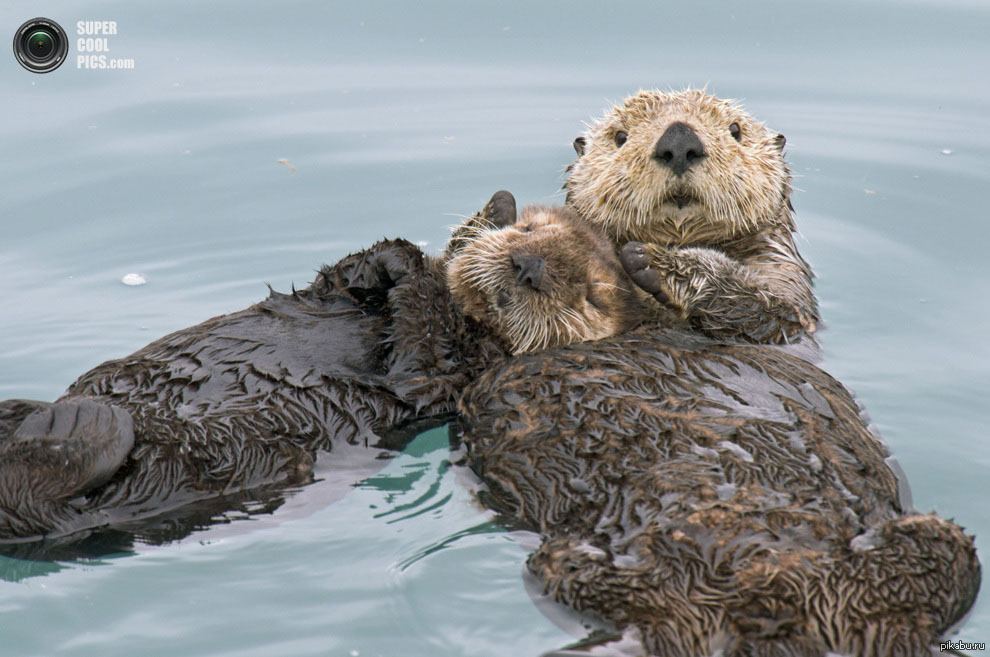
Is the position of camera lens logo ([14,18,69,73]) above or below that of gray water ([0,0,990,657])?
above

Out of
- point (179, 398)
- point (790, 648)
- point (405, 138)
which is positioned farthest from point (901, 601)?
point (405, 138)

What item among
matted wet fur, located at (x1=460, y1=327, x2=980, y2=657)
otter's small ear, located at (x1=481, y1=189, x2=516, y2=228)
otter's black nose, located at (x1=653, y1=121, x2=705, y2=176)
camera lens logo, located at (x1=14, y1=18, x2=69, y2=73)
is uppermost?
camera lens logo, located at (x1=14, y1=18, x2=69, y2=73)

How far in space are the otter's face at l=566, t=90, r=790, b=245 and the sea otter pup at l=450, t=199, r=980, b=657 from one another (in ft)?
1.31

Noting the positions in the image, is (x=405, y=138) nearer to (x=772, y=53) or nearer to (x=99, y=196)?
(x=99, y=196)

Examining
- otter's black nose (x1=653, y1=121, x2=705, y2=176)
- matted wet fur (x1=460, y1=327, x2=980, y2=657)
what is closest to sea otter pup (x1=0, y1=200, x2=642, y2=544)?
matted wet fur (x1=460, y1=327, x2=980, y2=657)

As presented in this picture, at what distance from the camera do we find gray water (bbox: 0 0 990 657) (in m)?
3.31

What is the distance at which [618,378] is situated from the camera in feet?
12.5

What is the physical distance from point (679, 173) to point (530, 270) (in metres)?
0.80

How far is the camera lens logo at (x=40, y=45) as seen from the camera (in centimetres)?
765

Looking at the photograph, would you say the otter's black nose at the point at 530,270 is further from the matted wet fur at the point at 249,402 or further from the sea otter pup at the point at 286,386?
the matted wet fur at the point at 249,402

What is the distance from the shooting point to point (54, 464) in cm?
328

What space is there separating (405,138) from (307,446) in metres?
3.87

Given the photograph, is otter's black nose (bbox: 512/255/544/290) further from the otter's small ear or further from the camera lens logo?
the camera lens logo

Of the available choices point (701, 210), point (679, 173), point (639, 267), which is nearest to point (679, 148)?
point (679, 173)
